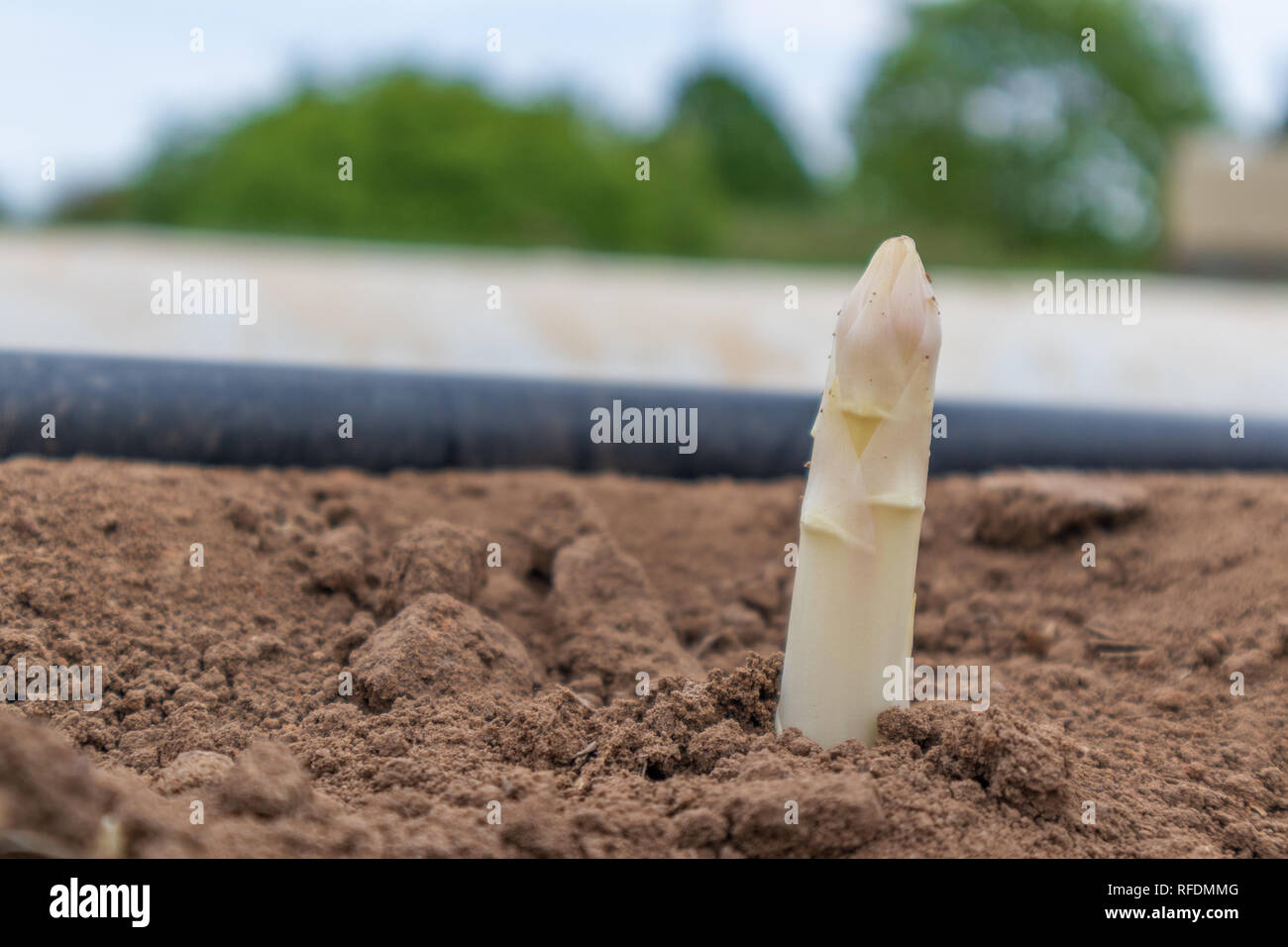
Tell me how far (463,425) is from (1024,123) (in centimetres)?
2003

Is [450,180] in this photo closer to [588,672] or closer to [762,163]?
[762,163]

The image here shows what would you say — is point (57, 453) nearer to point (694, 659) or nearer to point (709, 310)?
point (694, 659)

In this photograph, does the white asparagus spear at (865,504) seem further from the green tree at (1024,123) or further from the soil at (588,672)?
the green tree at (1024,123)

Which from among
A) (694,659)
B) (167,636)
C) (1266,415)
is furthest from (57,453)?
(1266,415)

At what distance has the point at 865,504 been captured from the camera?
0.98 metres

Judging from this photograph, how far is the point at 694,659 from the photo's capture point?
4.34ft

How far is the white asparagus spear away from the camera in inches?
37.8

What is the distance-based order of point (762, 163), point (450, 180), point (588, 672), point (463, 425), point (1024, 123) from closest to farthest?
point (588, 672) < point (463, 425) < point (450, 180) < point (1024, 123) < point (762, 163)

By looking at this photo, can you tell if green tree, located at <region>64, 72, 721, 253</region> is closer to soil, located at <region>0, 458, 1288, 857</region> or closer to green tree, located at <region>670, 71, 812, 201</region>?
green tree, located at <region>670, 71, 812, 201</region>

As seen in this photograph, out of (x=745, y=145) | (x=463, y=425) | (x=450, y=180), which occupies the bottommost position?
(x=463, y=425)

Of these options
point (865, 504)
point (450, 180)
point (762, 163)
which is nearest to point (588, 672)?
point (865, 504)

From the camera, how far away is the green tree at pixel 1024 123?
60.5 feet

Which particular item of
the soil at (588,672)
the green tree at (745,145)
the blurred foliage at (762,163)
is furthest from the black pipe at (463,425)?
the green tree at (745,145)

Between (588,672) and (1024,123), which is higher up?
(1024,123)
